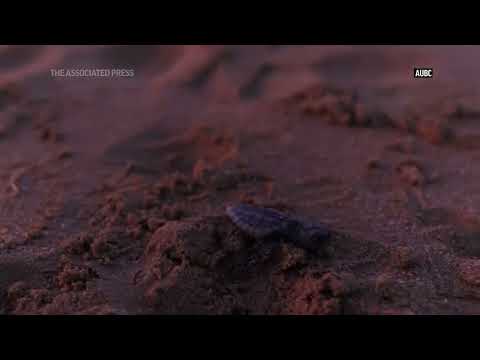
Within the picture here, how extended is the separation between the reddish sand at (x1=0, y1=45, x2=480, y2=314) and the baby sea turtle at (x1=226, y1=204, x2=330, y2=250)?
0.20 ft

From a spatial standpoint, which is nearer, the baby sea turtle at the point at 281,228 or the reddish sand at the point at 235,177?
the reddish sand at the point at 235,177

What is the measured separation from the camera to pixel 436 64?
4906 millimetres

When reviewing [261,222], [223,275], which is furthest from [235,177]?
[223,275]

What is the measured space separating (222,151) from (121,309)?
6.25ft

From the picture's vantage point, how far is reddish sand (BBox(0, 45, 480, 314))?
2299mm

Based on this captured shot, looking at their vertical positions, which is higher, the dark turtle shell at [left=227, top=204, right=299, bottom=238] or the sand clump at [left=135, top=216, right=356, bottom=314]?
the dark turtle shell at [left=227, top=204, right=299, bottom=238]

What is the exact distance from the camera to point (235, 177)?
131 inches

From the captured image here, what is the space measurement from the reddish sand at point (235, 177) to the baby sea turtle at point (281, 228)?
0.06m

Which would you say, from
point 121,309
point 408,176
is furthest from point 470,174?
point 121,309

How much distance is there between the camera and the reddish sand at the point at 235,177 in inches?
90.5

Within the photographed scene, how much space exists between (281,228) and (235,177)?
0.93 meters

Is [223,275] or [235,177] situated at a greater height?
[235,177]

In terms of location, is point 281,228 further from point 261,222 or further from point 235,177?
point 235,177

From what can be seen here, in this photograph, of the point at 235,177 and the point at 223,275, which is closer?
the point at 223,275
